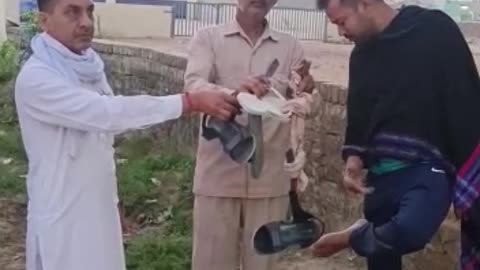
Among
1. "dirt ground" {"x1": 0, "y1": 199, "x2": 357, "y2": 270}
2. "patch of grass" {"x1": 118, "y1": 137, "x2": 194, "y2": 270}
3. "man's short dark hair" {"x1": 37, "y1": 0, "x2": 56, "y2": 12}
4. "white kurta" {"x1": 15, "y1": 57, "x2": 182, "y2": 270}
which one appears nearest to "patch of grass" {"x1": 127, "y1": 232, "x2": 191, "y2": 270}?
"patch of grass" {"x1": 118, "y1": 137, "x2": 194, "y2": 270}

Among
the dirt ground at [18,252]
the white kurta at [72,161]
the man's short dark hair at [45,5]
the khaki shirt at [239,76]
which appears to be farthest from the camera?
the dirt ground at [18,252]

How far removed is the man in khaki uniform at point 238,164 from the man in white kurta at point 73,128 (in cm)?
69

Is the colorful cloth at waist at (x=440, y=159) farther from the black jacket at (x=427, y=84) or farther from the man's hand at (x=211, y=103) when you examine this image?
the man's hand at (x=211, y=103)

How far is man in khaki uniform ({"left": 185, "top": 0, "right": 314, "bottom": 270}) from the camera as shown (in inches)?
165

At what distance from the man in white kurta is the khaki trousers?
2.37 feet

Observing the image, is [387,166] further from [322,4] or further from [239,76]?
[239,76]

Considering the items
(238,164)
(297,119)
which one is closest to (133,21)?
(238,164)

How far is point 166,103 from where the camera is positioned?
11.1 ft

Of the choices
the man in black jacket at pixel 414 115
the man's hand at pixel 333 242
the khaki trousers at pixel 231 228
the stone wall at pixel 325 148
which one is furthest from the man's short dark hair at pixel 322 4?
the stone wall at pixel 325 148

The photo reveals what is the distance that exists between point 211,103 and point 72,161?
0.50 m

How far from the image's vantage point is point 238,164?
4.16 metres

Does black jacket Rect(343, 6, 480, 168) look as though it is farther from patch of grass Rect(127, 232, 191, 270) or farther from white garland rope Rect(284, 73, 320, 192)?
patch of grass Rect(127, 232, 191, 270)

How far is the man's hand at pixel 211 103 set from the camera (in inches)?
134

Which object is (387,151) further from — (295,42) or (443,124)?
(295,42)
